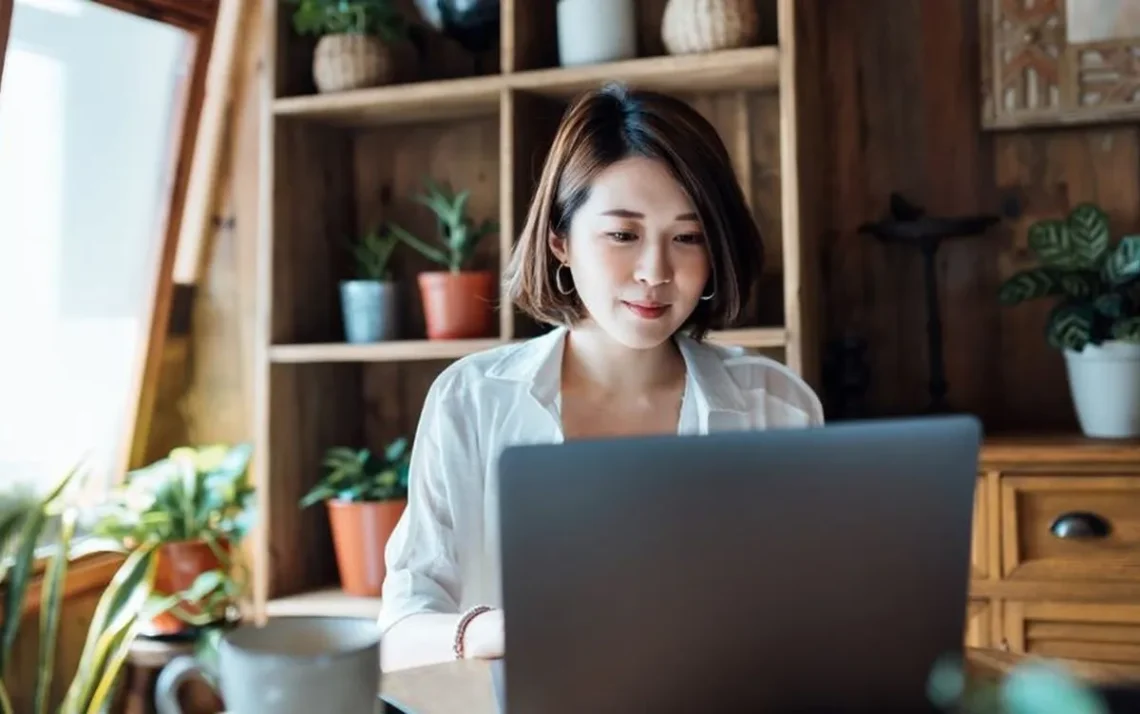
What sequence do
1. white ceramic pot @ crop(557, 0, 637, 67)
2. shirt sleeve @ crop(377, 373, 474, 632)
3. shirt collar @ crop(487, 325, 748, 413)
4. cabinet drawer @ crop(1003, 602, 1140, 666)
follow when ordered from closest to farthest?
shirt sleeve @ crop(377, 373, 474, 632) < shirt collar @ crop(487, 325, 748, 413) < cabinet drawer @ crop(1003, 602, 1140, 666) < white ceramic pot @ crop(557, 0, 637, 67)

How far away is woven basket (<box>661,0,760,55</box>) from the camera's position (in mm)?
2061

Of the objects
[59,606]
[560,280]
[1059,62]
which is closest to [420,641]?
[560,280]

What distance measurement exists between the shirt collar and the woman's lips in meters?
0.17

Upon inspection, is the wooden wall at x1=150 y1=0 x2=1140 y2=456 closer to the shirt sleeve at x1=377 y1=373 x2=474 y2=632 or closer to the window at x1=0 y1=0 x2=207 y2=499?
the shirt sleeve at x1=377 y1=373 x2=474 y2=632

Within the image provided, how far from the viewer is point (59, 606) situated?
2219 mm

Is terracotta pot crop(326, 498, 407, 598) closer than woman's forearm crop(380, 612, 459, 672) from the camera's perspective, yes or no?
No

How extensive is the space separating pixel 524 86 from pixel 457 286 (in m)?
0.43

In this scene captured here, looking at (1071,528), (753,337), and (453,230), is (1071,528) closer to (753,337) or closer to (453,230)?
(753,337)

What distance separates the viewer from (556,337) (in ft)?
5.26

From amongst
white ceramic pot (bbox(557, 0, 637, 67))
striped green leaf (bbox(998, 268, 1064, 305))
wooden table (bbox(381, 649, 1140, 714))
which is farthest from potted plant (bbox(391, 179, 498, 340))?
wooden table (bbox(381, 649, 1140, 714))

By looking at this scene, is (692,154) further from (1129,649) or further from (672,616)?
(1129,649)

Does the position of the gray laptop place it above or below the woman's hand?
above

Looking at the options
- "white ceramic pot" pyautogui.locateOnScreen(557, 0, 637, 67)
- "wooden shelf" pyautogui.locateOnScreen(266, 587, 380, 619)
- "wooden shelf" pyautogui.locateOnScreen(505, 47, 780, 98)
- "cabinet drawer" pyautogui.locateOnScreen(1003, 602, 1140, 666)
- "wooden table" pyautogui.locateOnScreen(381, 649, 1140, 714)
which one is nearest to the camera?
"wooden table" pyautogui.locateOnScreen(381, 649, 1140, 714)

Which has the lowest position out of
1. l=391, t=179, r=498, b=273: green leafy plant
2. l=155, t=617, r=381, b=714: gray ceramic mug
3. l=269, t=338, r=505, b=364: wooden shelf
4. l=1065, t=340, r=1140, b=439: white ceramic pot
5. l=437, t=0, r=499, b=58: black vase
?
l=155, t=617, r=381, b=714: gray ceramic mug
